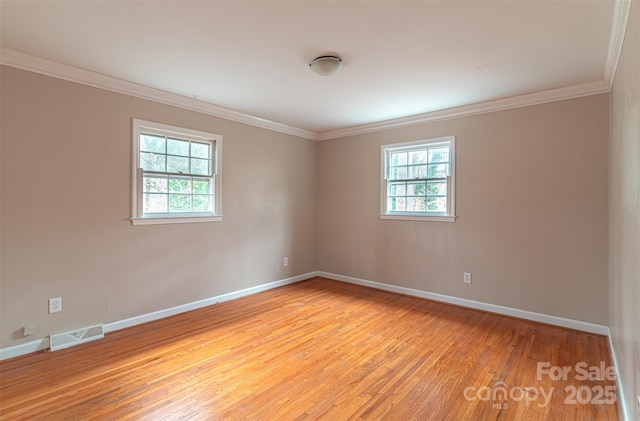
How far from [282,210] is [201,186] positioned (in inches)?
54.3

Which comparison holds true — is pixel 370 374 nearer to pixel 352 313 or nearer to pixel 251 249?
pixel 352 313

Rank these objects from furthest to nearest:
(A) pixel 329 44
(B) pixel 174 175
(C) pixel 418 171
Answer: (C) pixel 418 171
(B) pixel 174 175
(A) pixel 329 44

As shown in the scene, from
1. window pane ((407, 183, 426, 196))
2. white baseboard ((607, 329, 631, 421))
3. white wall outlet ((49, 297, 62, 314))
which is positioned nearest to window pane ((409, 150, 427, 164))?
window pane ((407, 183, 426, 196))

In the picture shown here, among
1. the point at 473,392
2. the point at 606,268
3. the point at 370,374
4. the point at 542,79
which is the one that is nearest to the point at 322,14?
the point at 542,79

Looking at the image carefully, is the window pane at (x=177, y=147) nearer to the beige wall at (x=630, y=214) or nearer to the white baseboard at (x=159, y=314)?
the white baseboard at (x=159, y=314)

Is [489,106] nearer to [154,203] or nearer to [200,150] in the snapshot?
[200,150]

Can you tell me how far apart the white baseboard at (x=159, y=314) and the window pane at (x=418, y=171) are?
2.40 meters

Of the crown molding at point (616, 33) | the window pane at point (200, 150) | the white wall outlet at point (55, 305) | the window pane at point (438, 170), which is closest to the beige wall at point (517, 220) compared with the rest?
the window pane at point (438, 170)

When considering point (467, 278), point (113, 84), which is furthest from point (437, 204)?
point (113, 84)

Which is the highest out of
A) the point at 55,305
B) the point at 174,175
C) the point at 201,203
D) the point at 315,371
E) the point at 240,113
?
the point at 240,113

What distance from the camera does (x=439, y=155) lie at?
4184 mm

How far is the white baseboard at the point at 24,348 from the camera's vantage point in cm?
254

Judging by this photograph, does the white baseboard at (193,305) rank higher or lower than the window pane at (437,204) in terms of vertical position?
lower

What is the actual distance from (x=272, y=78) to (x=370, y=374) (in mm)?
2750
